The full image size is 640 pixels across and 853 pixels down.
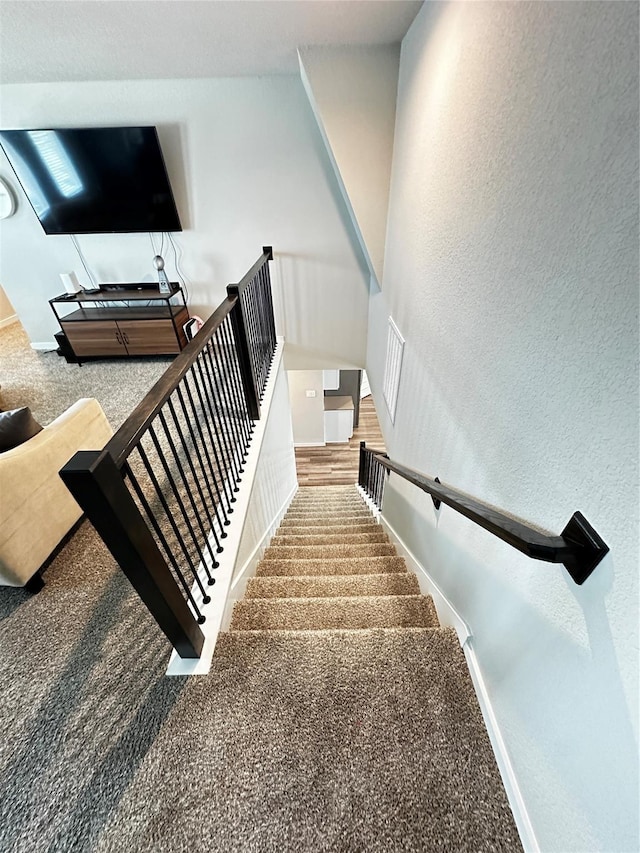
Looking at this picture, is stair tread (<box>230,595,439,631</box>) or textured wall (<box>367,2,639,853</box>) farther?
stair tread (<box>230,595,439,631</box>)

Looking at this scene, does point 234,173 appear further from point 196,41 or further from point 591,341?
point 591,341

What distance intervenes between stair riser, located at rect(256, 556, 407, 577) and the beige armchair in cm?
118

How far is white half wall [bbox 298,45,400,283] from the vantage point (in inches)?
94.5

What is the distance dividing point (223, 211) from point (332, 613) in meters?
3.74

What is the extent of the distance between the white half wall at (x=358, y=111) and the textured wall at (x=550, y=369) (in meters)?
1.20

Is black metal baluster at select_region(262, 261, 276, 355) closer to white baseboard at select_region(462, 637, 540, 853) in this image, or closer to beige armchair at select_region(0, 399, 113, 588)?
beige armchair at select_region(0, 399, 113, 588)

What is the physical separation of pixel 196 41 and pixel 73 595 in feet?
11.2

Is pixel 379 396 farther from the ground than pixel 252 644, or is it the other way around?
pixel 252 644

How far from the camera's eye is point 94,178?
317 centimetres

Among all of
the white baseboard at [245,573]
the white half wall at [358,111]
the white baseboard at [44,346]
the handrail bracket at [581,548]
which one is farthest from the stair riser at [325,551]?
the white baseboard at [44,346]

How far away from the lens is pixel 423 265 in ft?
6.24

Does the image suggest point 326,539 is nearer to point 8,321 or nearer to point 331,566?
point 331,566

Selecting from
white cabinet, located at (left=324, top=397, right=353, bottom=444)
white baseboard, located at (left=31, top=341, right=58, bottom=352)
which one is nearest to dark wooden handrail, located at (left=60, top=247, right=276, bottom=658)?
white baseboard, located at (left=31, top=341, right=58, bottom=352)

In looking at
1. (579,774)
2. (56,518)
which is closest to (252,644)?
(579,774)
